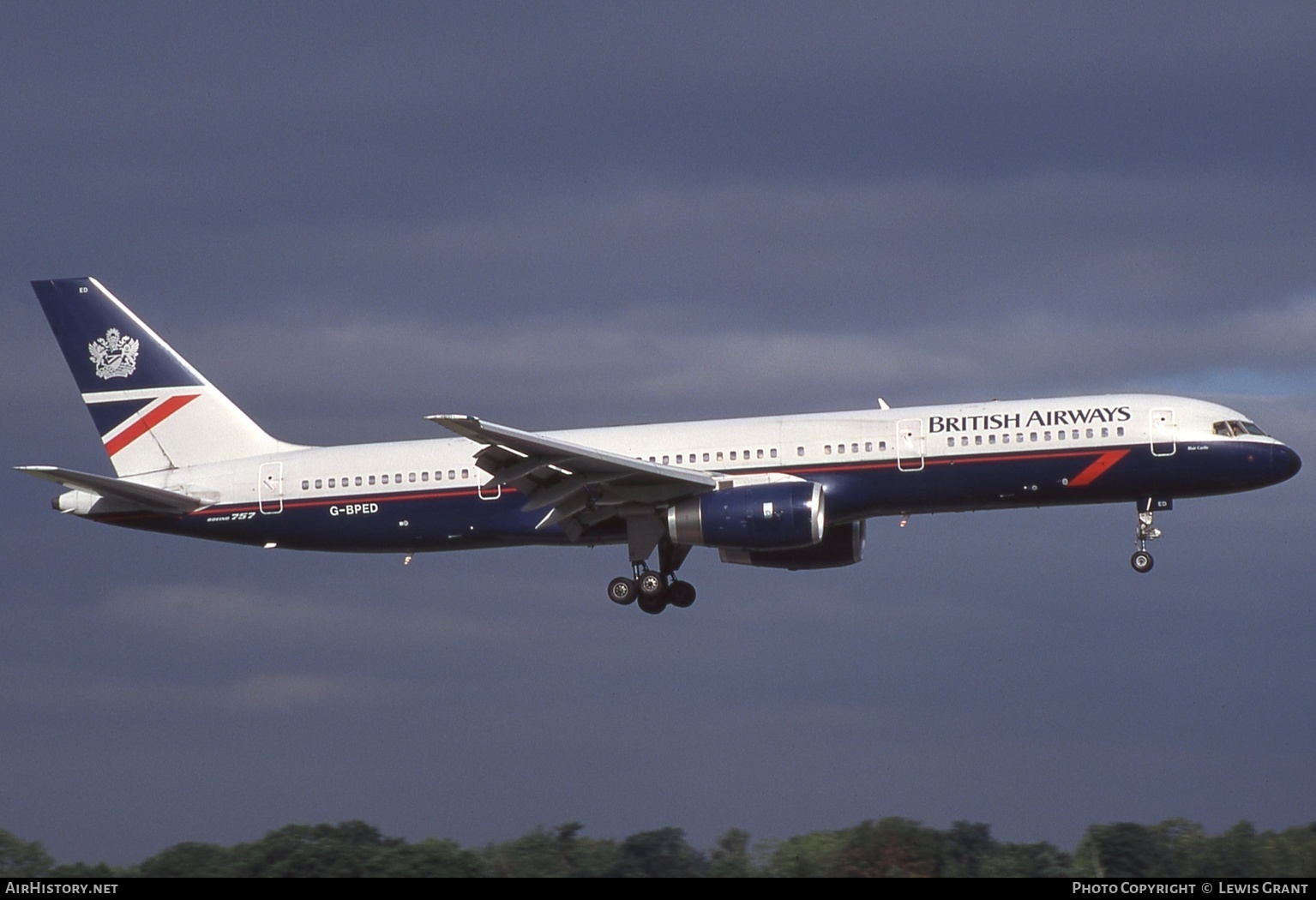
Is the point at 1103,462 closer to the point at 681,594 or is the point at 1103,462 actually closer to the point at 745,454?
the point at 745,454

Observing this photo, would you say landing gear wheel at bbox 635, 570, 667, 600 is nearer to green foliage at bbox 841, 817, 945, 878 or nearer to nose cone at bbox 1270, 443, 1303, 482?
green foliage at bbox 841, 817, 945, 878

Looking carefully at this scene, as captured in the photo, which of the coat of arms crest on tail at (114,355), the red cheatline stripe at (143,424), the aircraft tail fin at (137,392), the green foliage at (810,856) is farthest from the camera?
the coat of arms crest on tail at (114,355)

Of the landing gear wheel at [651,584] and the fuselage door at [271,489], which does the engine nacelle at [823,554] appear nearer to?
the landing gear wheel at [651,584]

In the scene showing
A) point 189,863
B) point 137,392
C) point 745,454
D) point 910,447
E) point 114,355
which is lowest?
point 189,863

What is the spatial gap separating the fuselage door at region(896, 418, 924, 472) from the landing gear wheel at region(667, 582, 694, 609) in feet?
28.3

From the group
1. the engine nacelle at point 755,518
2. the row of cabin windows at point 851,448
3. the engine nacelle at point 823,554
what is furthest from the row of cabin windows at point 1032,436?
the engine nacelle at point 823,554

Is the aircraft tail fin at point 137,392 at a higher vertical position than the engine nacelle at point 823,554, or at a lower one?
higher

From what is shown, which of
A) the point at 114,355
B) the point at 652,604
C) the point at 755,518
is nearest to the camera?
the point at 755,518

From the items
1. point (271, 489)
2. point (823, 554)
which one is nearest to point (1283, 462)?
point (823, 554)

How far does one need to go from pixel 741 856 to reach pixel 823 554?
33.0 feet

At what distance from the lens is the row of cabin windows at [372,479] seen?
5472 cm

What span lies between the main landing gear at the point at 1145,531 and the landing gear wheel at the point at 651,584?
14.3 meters

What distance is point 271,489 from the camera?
5581 centimetres
